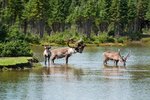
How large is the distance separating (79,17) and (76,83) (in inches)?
3567

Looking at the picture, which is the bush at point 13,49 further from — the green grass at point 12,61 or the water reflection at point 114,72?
the water reflection at point 114,72

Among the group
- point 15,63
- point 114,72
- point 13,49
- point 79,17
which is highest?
point 79,17

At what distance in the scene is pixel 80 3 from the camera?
14475cm

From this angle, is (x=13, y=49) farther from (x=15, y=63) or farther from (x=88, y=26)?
(x=88, y=26)

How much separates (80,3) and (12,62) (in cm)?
10888

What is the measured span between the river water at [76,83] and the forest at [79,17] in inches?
2171

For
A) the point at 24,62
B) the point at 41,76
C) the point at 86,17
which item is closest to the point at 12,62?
the point at 24,62

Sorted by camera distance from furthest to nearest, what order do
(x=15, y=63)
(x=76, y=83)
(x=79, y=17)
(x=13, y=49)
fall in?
(x=79, y=17), (x=13, y=49), (x=15, y=63), (x=76, y=83)

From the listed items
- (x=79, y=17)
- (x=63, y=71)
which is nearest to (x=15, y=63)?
(x=63, y=71)

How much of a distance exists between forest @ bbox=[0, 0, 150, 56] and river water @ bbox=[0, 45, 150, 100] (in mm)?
55144

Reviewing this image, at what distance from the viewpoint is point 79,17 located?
395ft

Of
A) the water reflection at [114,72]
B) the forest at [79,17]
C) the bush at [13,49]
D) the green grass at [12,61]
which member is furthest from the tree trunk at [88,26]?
the green grass at [12,61]

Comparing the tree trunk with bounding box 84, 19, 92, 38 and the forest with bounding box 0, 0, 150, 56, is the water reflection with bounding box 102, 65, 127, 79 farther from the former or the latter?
the tree trunk with bounding box 84, 19, 92, 38

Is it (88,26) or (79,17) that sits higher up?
(79,17)
